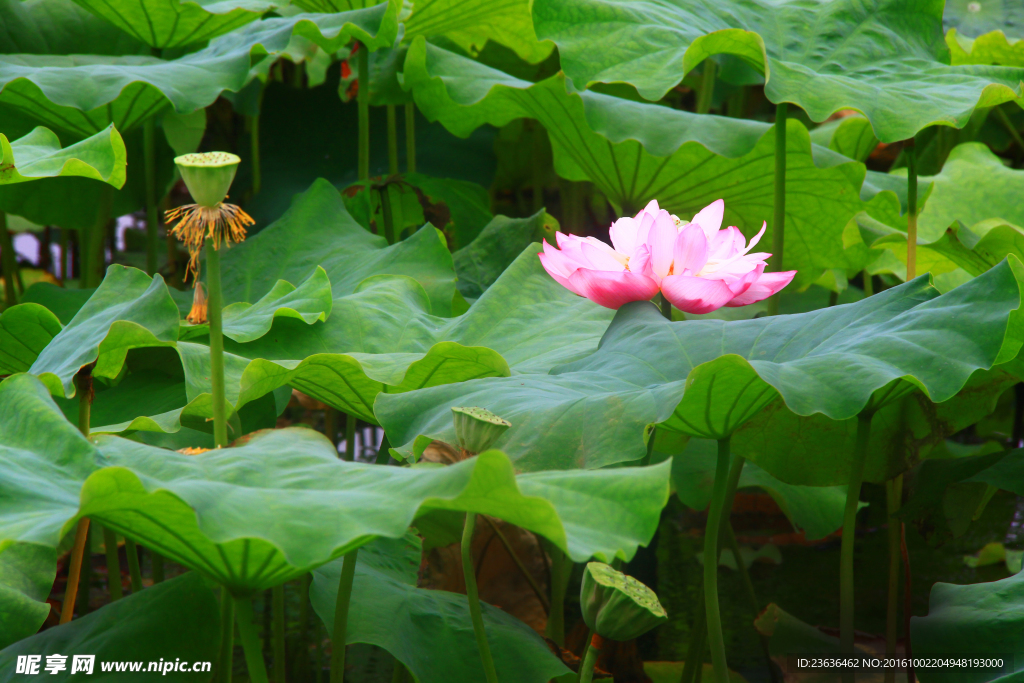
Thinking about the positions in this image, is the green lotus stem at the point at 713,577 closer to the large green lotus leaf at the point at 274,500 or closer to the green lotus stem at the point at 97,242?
the large green lotus leaf at the point at 274,500

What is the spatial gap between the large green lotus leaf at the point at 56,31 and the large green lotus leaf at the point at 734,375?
1143 mm

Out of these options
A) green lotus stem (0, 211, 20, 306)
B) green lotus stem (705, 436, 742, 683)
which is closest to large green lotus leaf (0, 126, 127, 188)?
green lotus stem (0, 211, 20, 306)

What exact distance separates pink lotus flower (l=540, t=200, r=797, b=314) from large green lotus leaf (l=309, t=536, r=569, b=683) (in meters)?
0.33

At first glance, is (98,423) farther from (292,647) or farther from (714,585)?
(714,585)

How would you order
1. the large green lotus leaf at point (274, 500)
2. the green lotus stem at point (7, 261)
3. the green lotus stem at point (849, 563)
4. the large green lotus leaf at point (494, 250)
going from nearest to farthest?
the large green lotus leaf at point (274, 500) < the green lotus stem at point (849, 563) < the large green lotus leaf at point (494, 250) < the green lotus stem at point (7, 261)

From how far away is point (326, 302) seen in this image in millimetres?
987

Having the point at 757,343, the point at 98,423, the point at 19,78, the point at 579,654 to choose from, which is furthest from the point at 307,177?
the point at 757,343

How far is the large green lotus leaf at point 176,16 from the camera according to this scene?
1.33 m

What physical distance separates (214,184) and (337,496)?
24 cm

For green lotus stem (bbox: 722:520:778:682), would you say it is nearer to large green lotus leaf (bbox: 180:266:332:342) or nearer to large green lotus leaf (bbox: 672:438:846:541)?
large green lotus leaf (bbox: 672:438:846:541)

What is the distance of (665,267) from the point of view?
79 cm

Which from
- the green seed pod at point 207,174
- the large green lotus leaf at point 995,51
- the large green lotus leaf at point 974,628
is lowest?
the large green lotus leaf at point 974,628

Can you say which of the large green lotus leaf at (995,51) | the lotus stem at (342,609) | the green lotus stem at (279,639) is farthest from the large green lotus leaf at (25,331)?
the large green lotus leaf at (995,51)

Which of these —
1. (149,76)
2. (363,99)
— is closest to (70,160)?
(149,76)
